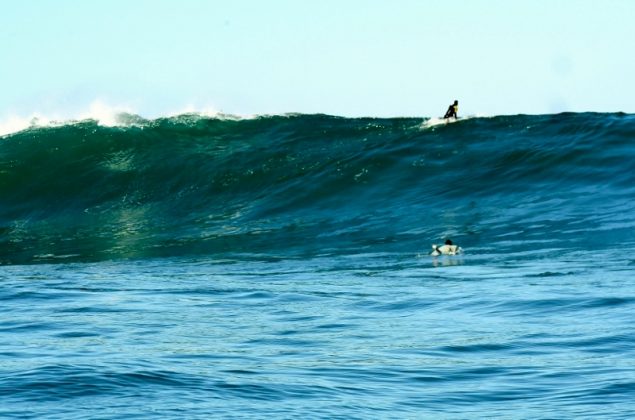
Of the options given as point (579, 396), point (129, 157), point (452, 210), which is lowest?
point (579, 396)

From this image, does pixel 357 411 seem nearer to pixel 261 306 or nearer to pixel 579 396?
pixel 579 396

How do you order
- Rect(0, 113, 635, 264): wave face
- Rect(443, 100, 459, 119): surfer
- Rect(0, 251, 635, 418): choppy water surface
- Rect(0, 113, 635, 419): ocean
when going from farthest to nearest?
Rect(443, 100, 459, 119): surfer, Rect(0, 113, 635, 264): wave face, Rect(0, 113, 635, 419): ocean, Rect(0, 251, 635, 418): choppy water surface

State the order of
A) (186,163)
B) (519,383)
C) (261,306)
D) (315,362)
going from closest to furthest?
(519,383) < (315,362) < (261,306) < (186,163)

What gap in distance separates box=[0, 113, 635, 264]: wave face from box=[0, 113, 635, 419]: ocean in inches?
3.3

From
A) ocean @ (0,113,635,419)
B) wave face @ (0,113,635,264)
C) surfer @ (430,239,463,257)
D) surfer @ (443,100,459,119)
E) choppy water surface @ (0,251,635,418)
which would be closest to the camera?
choppy water surface @ (0,251,635,418)

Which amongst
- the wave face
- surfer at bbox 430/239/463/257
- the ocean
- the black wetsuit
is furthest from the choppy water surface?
the black wetsuit

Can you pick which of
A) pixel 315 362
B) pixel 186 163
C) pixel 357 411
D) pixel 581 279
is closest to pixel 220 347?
pixel 315 362

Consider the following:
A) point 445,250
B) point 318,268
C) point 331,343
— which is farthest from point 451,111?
point 331,343

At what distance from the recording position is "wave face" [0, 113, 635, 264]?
22.9 metres

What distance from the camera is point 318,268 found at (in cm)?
1920

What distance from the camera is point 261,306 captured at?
14.1 meters

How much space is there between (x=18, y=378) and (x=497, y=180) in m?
18.8

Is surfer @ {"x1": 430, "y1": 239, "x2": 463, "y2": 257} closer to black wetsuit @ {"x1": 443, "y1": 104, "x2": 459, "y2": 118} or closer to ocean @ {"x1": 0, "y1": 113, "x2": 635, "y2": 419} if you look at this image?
ocean @ {"x1": 0, "y1": 113, "x2": 635, "y2": 419}

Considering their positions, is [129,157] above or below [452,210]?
above
